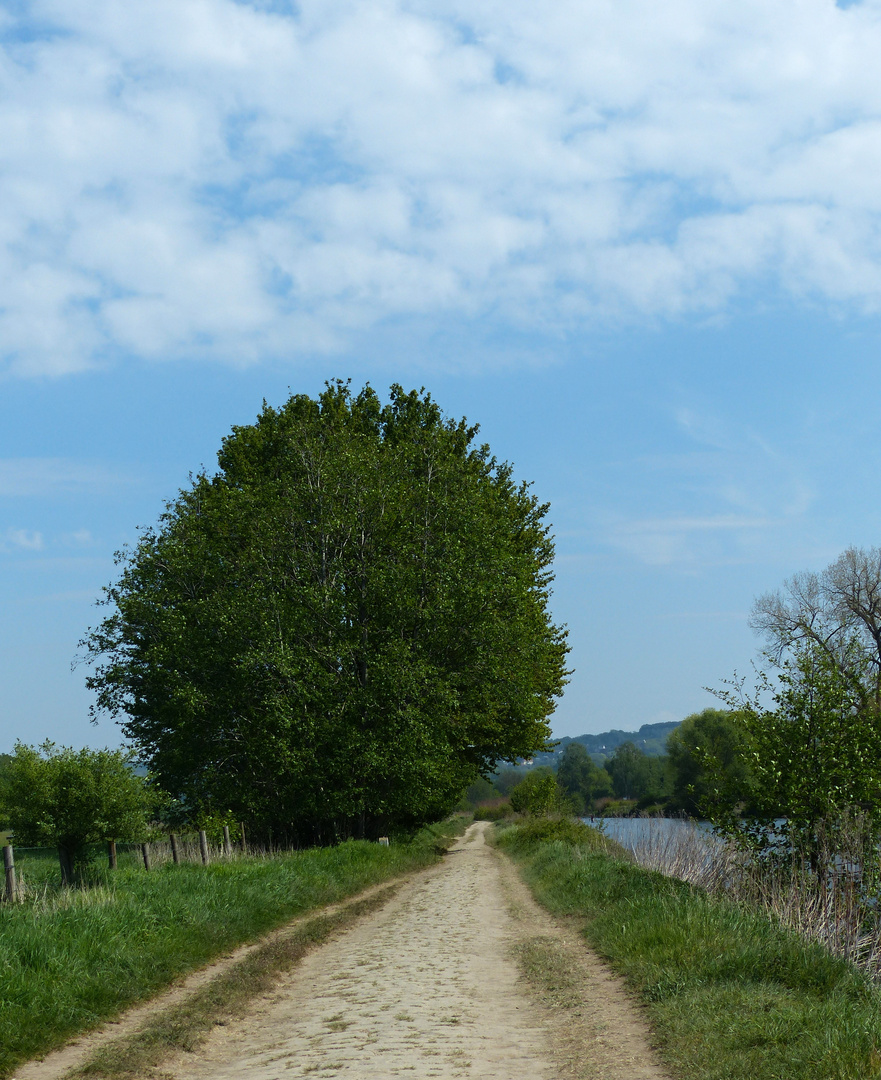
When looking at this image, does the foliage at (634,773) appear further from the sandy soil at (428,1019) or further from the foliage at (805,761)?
the sandy soil at (428,1019)

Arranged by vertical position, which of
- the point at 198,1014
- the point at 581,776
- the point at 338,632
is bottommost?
→ the point at 581,776

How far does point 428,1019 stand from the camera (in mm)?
7762

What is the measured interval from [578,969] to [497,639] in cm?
1520

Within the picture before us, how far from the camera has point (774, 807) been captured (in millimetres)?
12633

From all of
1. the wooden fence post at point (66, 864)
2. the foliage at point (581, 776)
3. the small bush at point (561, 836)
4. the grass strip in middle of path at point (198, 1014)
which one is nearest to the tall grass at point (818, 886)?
A: the grass strip in middle of path at point (198, 1014)

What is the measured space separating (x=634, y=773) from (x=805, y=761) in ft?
400

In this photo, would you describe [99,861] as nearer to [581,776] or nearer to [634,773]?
[634,773]

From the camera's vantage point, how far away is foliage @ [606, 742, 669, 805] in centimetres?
11681

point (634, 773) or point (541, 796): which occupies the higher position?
point (541, 796)

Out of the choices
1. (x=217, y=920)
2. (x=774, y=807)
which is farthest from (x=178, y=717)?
(x=774, y=807)

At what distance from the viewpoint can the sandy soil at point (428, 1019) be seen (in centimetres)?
640

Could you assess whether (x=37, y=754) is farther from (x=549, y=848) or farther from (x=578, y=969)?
(x=549, y=848)

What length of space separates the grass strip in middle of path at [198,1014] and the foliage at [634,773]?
4009 inches

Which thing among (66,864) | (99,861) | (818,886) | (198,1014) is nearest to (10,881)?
(66,864)
